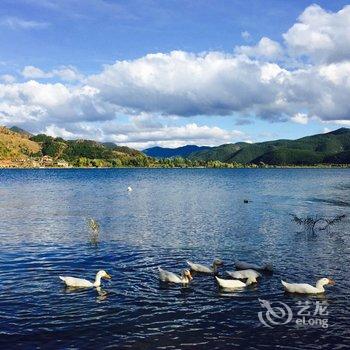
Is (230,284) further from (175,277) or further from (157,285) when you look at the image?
(157,285)

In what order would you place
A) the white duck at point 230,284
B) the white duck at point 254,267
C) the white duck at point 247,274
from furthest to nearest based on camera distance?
the white duck at point 254,267, the white duck at point 247,274, the white duck at point 230,284

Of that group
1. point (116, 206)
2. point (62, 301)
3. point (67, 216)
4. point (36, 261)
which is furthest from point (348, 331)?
point (116, 206)

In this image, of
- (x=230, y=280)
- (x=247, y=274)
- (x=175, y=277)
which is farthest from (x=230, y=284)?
(x=175, y=277)

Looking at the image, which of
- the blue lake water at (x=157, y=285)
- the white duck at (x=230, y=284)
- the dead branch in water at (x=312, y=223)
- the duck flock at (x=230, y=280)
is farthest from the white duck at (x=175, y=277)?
the dead branch in water at (x=312, y=223)

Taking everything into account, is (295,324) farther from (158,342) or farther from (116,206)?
(116,206)

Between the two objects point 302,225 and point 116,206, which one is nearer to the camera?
point 302,225

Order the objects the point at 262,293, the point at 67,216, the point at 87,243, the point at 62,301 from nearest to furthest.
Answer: the point at 62,301 < the point at 262,293 < the point at 87,243 < the point at 67,216

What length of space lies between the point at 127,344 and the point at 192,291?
7.52 meters

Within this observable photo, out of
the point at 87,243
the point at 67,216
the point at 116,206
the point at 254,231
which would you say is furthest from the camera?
the point at 116,206

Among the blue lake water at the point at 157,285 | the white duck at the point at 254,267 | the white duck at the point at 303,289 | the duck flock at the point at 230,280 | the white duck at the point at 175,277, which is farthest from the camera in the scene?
the white duck at the point at 254,267

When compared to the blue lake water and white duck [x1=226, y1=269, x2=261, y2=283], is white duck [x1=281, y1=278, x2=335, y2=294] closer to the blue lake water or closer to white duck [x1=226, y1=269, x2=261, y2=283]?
the blue lake water

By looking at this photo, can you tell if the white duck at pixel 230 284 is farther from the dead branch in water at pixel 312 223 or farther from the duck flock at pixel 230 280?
the dead branch in water at pixel 312 223

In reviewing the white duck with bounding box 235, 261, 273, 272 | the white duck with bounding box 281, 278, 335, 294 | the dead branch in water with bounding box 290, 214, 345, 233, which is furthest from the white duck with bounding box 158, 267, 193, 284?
the dead branch in water with bounding box 290, 214, 345, 233

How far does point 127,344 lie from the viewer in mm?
17141
